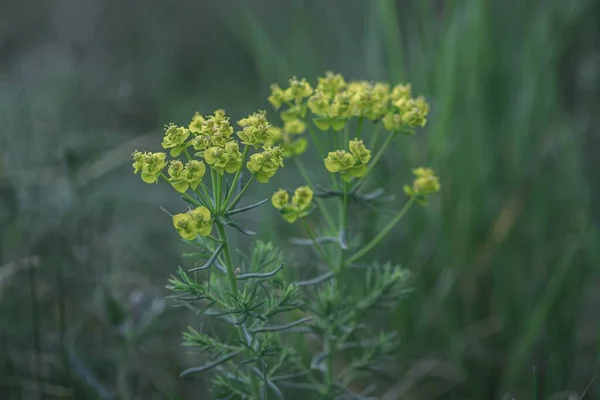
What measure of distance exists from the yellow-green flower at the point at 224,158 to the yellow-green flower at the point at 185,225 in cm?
11

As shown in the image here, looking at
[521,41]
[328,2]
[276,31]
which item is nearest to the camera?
[521,41]

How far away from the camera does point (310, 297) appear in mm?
1748

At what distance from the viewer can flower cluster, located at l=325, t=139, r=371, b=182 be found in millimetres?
1393

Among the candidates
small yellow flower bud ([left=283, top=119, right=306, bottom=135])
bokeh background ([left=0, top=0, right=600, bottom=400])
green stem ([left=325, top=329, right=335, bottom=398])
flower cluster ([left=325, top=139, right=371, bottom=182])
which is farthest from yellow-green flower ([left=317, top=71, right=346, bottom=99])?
green stem ([left=325, top=329, right=335, bottom=398])

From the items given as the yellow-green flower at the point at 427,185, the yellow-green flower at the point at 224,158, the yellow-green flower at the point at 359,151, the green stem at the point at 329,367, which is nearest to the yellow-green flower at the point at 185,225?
the yellow-green flower at the point at 224,158

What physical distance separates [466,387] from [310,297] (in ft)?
2.53

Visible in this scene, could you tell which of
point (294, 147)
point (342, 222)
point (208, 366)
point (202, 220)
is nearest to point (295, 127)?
point (294, 147)

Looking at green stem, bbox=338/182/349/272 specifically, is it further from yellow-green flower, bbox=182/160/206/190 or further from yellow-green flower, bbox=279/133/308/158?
yellow-green flower, bbox=182/160/206/190

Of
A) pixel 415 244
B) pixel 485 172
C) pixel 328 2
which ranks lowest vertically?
pixel 415 244

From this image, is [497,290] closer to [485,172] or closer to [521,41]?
[485,172]

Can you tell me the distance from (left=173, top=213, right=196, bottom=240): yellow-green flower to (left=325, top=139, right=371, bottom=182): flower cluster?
1.00 ft

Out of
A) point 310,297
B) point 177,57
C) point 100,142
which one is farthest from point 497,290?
point 177,57

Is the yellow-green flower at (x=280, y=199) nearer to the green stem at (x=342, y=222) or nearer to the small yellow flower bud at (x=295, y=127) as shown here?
the green stem at (x=342, y=222)

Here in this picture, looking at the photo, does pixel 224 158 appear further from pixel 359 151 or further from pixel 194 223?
pixel 359 151
